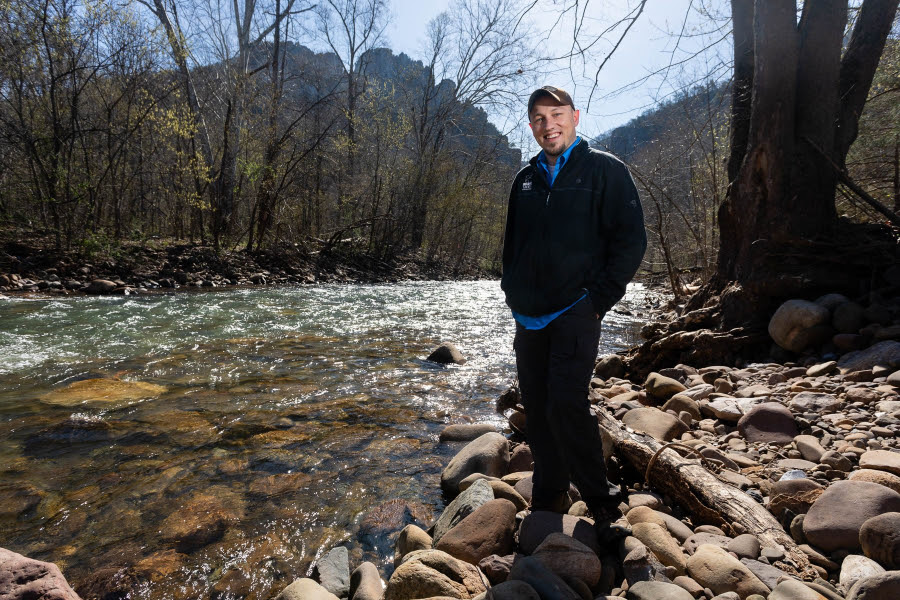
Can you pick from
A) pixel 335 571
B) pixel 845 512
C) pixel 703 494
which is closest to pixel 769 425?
pixel 703 494

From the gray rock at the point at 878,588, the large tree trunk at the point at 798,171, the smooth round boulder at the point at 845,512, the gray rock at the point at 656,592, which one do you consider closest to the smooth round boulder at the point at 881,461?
the smooth round boulder at the point at 845,512

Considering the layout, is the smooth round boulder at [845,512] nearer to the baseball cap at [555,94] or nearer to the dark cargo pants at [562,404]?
the dark cargo pants at [562,404]

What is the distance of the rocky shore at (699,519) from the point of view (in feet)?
5.45

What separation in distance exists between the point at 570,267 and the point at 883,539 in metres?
1.43

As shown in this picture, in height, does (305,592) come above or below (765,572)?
below

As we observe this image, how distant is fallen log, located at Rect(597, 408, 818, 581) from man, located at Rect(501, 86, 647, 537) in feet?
1.30

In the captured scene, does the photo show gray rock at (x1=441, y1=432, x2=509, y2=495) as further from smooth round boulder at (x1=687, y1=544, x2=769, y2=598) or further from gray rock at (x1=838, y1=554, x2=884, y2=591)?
gray rock at (x1=838, y1=554, x2=884, y2=591)

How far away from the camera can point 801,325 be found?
4.26 meters

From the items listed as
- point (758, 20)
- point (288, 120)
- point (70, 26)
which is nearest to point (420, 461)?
point (758, 20)

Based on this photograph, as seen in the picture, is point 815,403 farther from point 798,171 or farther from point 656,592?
point 798,171

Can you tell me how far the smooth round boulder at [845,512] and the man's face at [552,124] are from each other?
5.95ft

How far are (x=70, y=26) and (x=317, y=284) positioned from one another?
25.9 ft

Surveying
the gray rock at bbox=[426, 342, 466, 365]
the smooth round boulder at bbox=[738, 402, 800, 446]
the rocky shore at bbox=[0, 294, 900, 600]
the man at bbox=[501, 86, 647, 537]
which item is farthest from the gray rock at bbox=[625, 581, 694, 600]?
the gray rock at bbox=[426, 342, 466, 365]

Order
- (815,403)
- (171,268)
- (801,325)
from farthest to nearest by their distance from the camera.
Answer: (171,268), (801,325), (815,403)
